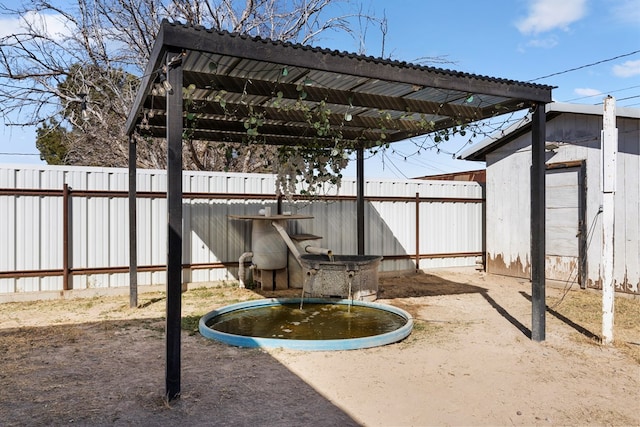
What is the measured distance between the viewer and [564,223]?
25.0 ft

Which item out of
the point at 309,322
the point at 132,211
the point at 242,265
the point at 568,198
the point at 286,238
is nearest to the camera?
the point at 309,322

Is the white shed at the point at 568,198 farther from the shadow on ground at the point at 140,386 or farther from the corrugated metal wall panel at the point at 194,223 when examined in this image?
the shadow on ground at the point at 140,386

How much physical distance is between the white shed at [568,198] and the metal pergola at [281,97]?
4.27ft

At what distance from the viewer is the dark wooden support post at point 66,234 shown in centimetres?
639

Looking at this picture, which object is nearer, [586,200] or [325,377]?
[325,377]

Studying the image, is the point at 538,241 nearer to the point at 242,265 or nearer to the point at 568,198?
the point at 568,198

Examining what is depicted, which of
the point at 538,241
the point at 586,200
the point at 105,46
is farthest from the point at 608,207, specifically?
the point at 105,46

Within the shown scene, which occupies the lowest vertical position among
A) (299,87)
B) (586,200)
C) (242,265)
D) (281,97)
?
(242,265)

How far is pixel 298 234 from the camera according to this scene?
25.4 feet

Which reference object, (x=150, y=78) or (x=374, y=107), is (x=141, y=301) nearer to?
(x=150, y=78)

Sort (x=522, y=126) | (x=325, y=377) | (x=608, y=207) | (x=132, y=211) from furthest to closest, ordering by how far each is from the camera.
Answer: (x=522, y=126) < (x=132, y=211) < (x=608, y=207) < (x=325, y=377)

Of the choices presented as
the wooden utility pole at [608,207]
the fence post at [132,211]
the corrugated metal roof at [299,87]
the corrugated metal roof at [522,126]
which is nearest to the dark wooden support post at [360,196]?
the corrugated metal roof at [299,87]

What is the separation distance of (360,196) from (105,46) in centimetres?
850

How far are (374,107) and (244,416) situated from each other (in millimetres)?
3595
